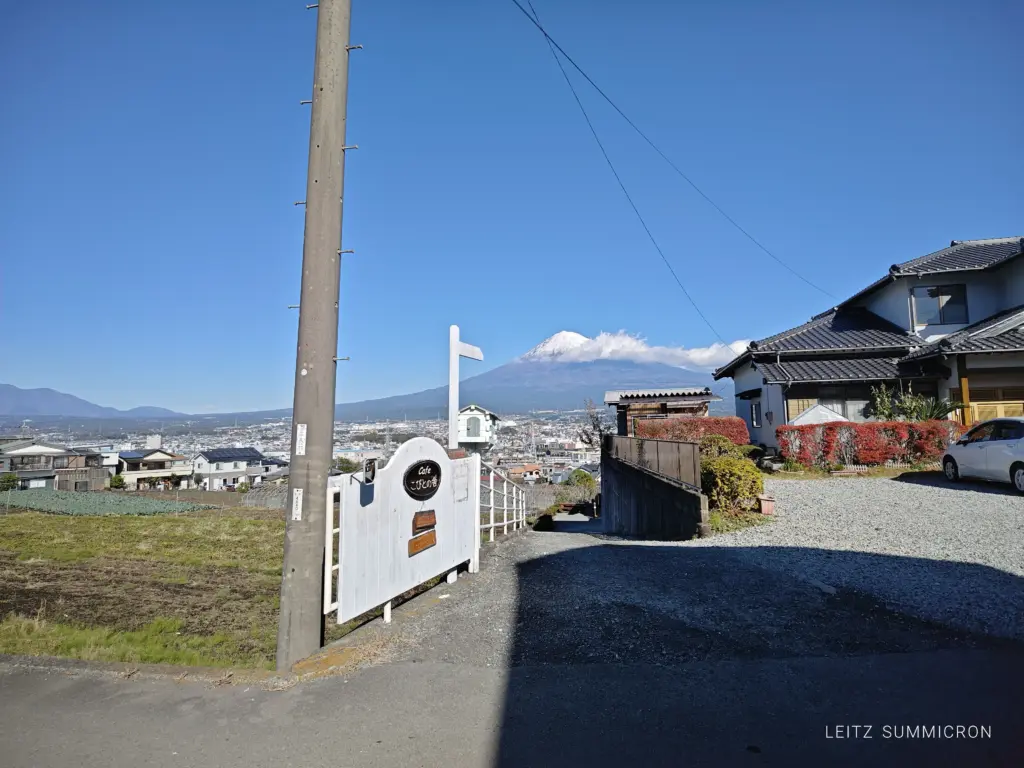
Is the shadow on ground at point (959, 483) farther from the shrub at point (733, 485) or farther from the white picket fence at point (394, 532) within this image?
the white picket fence at point (394, 532)

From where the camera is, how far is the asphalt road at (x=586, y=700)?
2.71 meters

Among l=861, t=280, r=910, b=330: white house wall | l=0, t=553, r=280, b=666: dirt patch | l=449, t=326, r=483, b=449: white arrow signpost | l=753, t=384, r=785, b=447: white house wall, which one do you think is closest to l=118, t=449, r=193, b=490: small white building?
l=0, t=553, r=280, b=666: dirt patch

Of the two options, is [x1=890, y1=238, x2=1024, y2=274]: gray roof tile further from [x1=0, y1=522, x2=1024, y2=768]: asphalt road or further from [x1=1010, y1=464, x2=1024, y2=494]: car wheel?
[x1=0, y1=522, x2=1024, y2=768]: asphalt road

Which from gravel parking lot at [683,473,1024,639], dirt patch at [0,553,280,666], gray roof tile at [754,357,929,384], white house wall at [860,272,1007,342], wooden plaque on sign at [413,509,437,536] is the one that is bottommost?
dirt patch at [0,553,280,666]

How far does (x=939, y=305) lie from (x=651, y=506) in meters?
16.9

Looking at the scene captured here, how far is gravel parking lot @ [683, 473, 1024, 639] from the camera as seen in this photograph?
473 cm

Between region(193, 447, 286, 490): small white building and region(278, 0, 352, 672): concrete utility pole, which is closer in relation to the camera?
region(278, 0, 352, 672): concrete utility pole

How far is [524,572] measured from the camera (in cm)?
643

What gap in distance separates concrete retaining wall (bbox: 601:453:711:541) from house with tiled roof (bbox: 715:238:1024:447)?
6.99 metres

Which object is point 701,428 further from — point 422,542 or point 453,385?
point 422,542

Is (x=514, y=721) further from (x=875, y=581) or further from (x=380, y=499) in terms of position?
(x=875, y=581)

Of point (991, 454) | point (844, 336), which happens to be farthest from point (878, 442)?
point (844, 336)

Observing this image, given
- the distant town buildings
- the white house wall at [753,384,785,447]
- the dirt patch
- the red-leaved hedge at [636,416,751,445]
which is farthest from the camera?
the distant town buildings

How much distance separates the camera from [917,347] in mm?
19625
